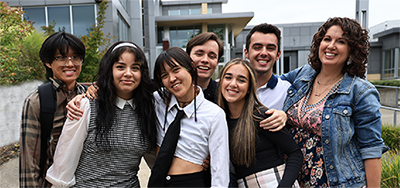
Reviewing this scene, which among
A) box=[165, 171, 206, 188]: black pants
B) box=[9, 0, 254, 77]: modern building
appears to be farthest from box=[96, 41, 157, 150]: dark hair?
box=[9, 0, 254, 77]: modern building

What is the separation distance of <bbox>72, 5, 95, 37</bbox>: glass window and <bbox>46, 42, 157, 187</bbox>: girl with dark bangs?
34.1 ft

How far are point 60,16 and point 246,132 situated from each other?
1194 cm

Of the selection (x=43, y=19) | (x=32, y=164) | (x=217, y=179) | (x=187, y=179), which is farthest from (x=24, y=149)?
(x=43, y=19)

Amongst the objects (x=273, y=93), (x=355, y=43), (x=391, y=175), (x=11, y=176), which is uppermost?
(x=355, y=43)

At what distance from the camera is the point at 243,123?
2.14m

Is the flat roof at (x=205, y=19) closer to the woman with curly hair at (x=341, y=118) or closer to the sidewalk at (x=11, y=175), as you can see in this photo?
the sidewalk at (x=11, y=175)

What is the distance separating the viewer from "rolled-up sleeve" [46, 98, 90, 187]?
6.16 ft

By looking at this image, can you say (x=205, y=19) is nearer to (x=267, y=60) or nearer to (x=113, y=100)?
(x=267, y=60)

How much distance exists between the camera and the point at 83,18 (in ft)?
37.1

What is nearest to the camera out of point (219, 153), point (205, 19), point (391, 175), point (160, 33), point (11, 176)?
point (219, 153)

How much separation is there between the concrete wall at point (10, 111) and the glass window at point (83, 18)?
18.2 feet

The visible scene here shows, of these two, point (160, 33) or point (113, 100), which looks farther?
point (160, 33)

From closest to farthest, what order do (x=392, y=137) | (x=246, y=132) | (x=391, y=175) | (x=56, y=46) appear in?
(x=246, y=132) < (x=56, y=46) < (x=391, y=175) < (x=392, y=137)

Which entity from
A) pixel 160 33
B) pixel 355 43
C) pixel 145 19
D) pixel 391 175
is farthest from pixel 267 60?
pixel 160 33
